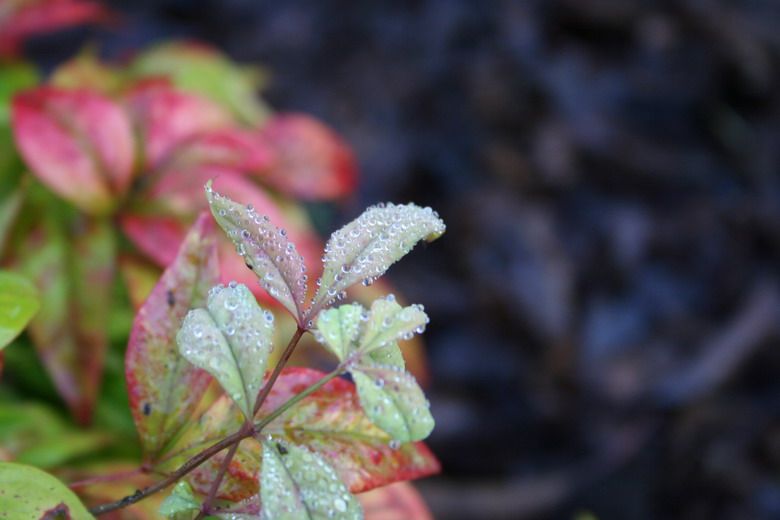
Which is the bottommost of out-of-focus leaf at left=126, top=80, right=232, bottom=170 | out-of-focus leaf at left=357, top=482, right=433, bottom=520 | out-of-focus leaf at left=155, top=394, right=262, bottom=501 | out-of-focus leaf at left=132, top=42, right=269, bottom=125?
out-of-focus leaf at left=155, top=394, right=262, bottom=501

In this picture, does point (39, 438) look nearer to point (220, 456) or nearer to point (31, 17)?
point (220, 456)

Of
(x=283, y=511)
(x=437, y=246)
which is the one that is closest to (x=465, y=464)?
(x=437, y=246)

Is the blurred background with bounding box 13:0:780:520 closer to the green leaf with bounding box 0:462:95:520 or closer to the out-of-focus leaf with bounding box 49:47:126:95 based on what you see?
the out-of-focus leaf with bounding box 49:47:126:95

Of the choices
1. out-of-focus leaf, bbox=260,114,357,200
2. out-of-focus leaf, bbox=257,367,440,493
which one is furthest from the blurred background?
out-of-focus leaf, bbox=257,367,440,493

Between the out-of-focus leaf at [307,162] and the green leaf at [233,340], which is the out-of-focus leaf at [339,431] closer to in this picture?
the green leaf at [233,340]

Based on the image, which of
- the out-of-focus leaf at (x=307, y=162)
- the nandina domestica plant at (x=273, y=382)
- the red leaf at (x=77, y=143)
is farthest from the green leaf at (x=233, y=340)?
the out-of-focus leaf at (x=307, y=162)

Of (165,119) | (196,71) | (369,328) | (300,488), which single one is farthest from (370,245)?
(196,71)

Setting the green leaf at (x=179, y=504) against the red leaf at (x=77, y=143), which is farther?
the red leaf at (x=77, y=143)
